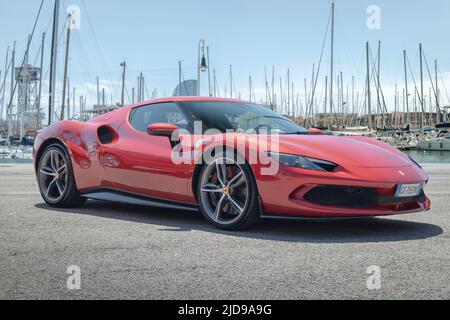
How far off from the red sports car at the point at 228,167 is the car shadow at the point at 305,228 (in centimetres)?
16

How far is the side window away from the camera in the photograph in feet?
17.8

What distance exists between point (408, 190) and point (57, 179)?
3.77 m

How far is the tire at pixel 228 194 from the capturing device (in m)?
4.55

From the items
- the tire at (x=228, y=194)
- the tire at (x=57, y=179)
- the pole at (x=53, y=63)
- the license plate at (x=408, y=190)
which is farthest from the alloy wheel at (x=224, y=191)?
the pole at (x=53, y=63)

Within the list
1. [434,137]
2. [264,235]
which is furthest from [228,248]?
[434,137]

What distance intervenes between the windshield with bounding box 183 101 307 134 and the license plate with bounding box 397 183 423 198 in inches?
47.8

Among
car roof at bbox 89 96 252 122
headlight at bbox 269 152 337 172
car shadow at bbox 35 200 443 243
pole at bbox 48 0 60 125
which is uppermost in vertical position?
pole at bbox 48 0 60 125

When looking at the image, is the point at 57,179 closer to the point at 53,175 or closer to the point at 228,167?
the point at 53,175

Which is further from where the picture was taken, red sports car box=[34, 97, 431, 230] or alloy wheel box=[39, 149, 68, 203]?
alloy wheel box=[39, 149, 68, 203]

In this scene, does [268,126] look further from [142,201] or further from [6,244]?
[6,244]

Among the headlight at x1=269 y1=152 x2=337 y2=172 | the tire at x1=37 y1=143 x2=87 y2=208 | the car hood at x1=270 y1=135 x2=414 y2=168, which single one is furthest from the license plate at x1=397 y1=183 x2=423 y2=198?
the tire at x1=37 y1=143 x2=87 y2=208

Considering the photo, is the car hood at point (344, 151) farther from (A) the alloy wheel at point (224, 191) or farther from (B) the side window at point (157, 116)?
(B) the side window at point (157, 116)

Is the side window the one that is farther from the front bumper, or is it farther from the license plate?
the license plate
